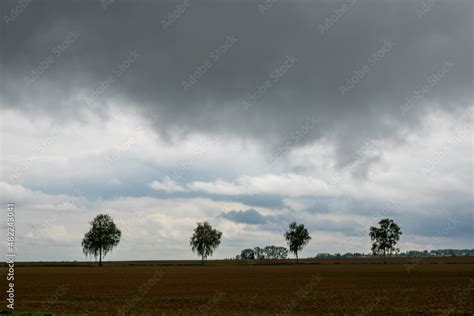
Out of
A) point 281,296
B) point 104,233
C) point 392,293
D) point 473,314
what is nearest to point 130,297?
point 281,296

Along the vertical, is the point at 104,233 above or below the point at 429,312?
above

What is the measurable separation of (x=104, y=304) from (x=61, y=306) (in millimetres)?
3068

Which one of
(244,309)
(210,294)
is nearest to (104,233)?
(210,294)

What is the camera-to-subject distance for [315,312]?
3259 cm

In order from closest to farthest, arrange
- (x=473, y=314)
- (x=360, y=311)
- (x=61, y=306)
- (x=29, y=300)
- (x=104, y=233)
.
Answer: (x=473, y=314)
(x=360, y=311)
(x=61, y=306)
(x=29, y=300)
(x=104, y=233)

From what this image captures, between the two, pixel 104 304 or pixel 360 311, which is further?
pixel 104 304

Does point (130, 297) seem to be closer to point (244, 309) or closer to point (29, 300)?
point (29, 300)

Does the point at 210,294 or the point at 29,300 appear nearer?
the point at 29,300

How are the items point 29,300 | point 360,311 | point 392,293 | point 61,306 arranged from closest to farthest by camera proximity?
point 360,311
point 61,306
point 29,300
point 392,293

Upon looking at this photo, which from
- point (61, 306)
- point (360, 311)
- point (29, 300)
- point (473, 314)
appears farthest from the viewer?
point (29, 300)

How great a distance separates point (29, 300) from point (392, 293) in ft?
105

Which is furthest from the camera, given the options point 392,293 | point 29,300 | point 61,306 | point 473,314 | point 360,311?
point 392,293

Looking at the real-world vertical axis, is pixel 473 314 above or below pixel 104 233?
below

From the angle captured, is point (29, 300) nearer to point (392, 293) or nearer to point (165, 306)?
point (165, 306)
